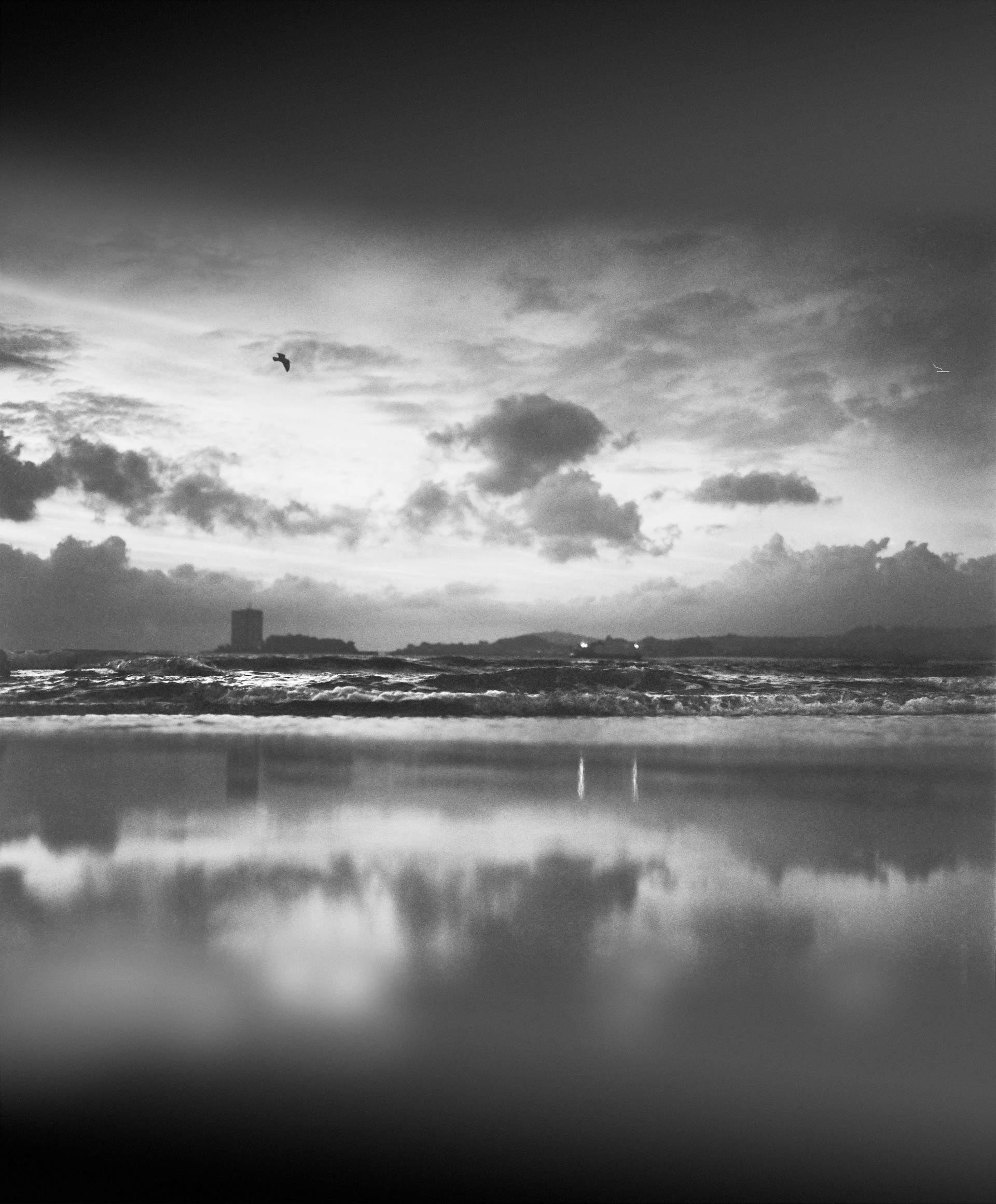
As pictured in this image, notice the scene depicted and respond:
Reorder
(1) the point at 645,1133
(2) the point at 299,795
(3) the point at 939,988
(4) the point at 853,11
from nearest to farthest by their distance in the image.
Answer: (1) the point at 645,1133
(3) the point at 939,988
(4) the point at 853,11
(2) the point at 299,795

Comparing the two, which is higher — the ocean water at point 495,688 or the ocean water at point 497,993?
the ocean water at point 495,688

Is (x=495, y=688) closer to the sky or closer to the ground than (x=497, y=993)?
closer to the sky

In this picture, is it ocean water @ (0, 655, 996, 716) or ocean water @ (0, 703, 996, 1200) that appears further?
ocean water @ (0, 655, 996, 716)

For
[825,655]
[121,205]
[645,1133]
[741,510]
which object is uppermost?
[121,205]

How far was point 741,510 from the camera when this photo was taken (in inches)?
189

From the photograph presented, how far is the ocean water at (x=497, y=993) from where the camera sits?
4.02ft

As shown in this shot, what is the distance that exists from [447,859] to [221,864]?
0.55m

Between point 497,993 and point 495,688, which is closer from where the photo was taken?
point 497,993

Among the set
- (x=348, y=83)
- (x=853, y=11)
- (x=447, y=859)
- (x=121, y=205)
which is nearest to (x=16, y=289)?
(x=121, y=205)

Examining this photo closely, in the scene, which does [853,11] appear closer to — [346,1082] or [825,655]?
[346,1082]

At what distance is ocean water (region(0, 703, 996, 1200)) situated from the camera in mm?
1226

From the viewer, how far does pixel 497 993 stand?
1535 mm

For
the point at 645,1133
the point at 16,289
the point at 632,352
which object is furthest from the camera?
the point at 632,352

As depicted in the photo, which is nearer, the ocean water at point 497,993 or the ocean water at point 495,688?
the ocean water at point 497,993
